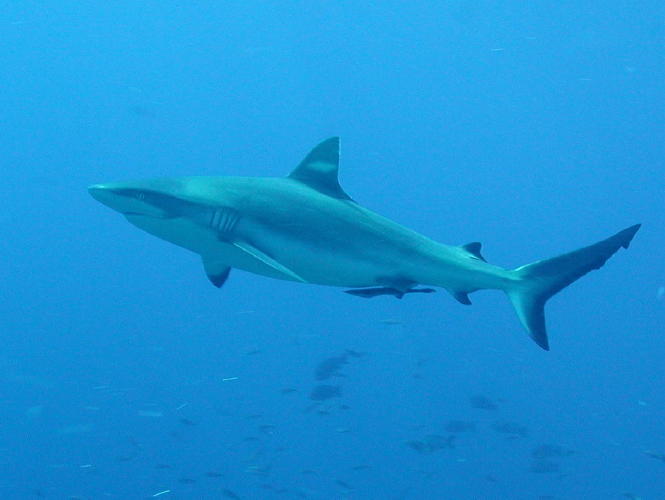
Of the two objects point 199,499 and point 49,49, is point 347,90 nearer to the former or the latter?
point 49,49

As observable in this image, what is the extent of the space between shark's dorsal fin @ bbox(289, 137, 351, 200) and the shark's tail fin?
116cm

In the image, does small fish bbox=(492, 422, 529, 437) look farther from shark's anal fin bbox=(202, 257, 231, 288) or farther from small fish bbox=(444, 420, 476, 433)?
shark's anal fin bbox=(202, 257, 231, 288)

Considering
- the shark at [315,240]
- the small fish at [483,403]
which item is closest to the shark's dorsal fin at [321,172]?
the shark at [315,240]

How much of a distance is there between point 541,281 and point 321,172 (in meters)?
1.47

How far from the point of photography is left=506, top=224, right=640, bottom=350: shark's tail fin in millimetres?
4008

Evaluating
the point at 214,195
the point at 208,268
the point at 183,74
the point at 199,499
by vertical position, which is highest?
the point at 183,74

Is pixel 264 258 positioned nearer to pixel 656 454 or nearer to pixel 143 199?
pixel 143 199

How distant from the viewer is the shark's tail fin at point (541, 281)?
158 inches

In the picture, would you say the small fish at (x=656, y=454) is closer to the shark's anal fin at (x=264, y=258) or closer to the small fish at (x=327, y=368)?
the small fish at (x=327, y=368)

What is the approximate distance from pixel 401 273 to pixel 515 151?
3519 inches

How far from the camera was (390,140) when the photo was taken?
90625 mm

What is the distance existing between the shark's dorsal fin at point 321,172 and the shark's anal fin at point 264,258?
24.7 inches

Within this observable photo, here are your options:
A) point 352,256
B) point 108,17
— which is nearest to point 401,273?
point 352,256

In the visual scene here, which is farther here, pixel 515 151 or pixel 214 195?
pixel 515 151
